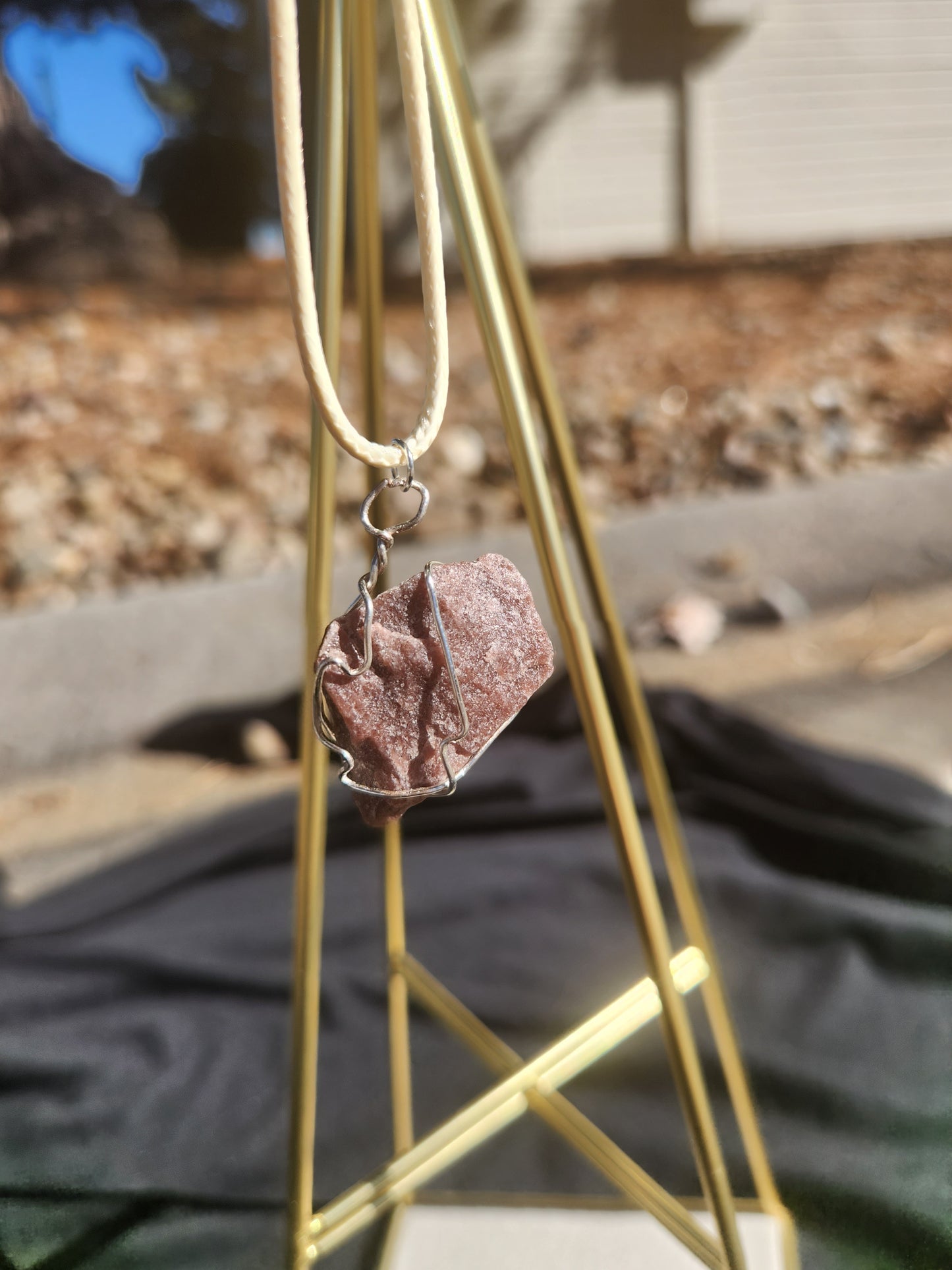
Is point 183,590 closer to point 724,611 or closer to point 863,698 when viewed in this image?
point 724,611

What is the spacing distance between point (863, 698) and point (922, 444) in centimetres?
102

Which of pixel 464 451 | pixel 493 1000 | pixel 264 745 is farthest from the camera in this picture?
pixel 464 451

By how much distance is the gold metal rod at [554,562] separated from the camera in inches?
18.6

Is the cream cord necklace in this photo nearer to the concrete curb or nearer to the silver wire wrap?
the silver wire wrap

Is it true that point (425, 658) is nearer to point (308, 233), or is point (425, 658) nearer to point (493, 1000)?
point (308, 233)

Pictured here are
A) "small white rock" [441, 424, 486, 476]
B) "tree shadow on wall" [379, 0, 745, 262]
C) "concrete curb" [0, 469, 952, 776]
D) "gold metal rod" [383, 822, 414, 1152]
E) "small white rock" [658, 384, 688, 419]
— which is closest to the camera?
"gold metal rod" [383, 822, 414, 1152]

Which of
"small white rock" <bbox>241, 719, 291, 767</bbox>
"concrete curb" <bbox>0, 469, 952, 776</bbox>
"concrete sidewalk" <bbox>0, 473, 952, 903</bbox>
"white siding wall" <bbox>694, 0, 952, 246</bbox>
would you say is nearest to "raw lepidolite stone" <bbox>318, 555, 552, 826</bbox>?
"concrete sidewalk" <bbox>0, 473, 952, 903</bbox>

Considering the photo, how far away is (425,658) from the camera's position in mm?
492

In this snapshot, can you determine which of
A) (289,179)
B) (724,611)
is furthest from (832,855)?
(289,179)

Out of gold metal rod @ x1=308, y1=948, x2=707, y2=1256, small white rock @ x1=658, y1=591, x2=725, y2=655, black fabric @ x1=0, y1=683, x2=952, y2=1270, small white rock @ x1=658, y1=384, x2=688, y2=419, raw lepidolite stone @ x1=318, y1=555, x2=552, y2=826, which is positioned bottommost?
small white rock @ x1=658, y1=591, x2=725, y2=655

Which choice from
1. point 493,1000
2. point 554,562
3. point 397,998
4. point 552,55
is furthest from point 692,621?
point 552,55

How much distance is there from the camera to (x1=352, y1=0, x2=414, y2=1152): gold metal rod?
0.53m

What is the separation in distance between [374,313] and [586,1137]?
560 millimetres

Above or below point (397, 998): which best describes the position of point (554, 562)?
above
